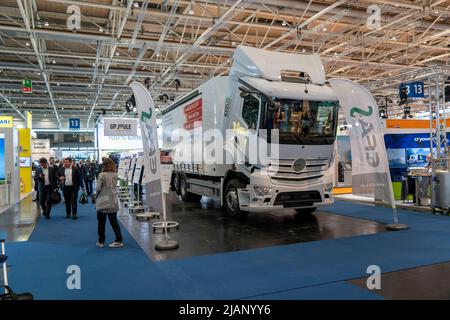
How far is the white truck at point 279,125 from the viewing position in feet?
24.3

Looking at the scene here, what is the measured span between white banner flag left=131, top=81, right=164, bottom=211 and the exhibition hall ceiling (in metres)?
4.02

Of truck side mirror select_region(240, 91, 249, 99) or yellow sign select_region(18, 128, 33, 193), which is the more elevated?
truck side mirror select_region(240, 91, 249, 99)

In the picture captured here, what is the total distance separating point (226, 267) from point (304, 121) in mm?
3883

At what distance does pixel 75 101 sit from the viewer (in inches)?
944

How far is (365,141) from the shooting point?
7.43 meters

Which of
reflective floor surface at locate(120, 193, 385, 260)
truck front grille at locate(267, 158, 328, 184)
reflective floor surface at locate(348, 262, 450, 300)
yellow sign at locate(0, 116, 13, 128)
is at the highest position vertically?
yellow sign at locate(0, 116, 13, 128)

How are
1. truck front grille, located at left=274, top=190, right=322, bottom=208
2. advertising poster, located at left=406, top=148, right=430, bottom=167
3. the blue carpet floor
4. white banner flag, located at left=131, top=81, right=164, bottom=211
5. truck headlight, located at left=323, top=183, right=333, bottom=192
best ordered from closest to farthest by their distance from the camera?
the blue carpet floor
white banner flag, located at left=131, top=81, right=164, bottom=211
truck front grille, located at left=274, top=190, right=322, bottom=208
truck headlight, located at left=323, top=183, right=333, bottom=192
advertising poster, located at left=406, top=148, right=430, bottom=167

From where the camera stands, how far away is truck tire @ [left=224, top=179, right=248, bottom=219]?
8043 millimetres

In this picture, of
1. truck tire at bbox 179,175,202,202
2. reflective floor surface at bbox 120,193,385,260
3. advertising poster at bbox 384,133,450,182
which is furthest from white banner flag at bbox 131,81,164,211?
advertising poster at bbox 384,133,450,182

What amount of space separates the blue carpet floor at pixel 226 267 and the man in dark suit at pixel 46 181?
2610mm

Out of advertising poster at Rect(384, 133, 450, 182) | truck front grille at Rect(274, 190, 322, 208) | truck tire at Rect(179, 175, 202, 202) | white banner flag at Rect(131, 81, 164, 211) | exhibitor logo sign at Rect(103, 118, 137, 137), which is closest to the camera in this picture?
white banner flag at Rect(131, 81, 164, 211)

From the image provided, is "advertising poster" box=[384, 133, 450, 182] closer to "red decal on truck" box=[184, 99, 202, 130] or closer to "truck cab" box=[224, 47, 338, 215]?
"truck cab" box=[224, 47, 338, 215]

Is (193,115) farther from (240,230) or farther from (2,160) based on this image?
(2,160)

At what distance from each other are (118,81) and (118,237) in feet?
51.0
